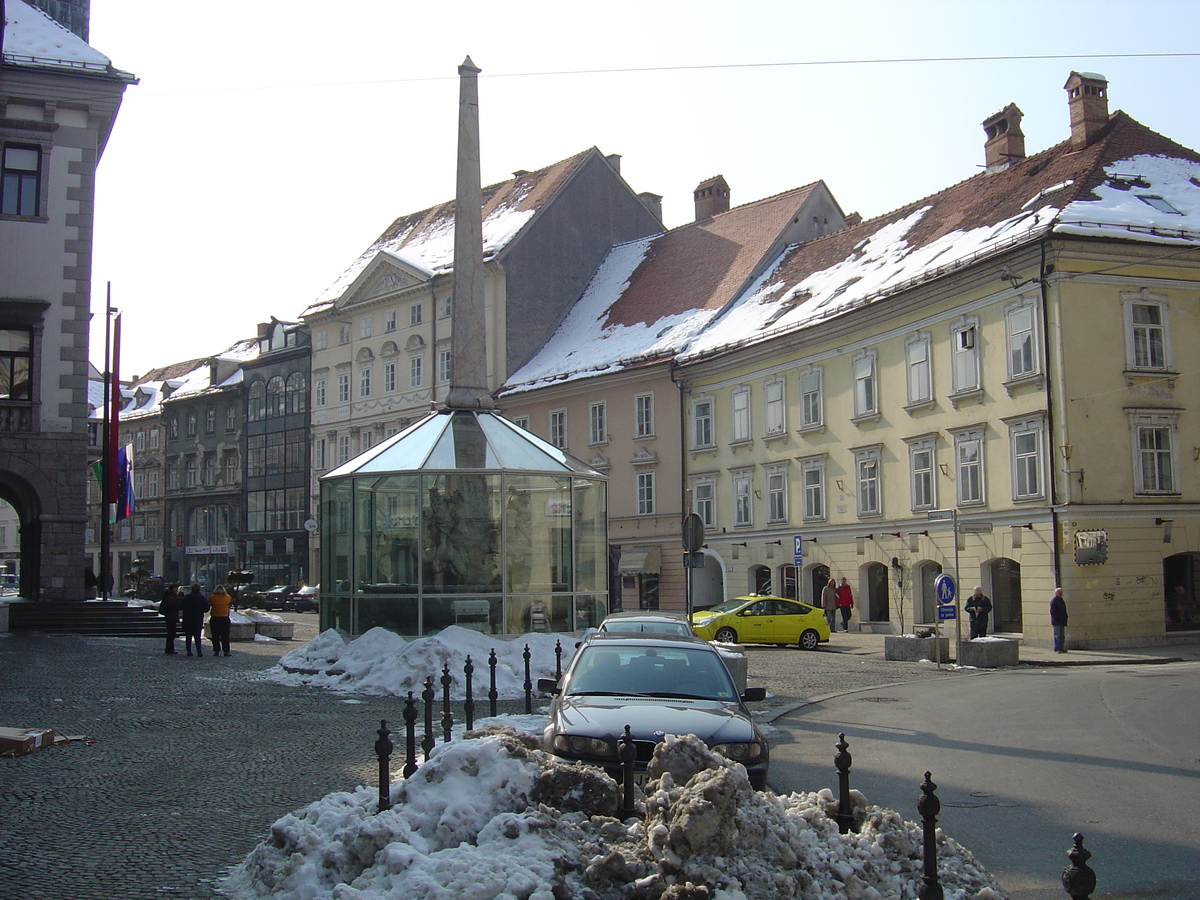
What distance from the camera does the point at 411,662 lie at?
57.6 feet

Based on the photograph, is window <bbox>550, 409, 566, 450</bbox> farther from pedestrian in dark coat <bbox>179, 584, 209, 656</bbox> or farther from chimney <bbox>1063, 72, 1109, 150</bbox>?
pedestrian in dark coat <bbox>179, 584, 209, 656</bbox>

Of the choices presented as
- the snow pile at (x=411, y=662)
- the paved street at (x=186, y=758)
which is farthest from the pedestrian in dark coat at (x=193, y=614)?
the snow pile at (x=411, y=662)

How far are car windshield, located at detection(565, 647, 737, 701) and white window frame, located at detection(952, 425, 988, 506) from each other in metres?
21.4

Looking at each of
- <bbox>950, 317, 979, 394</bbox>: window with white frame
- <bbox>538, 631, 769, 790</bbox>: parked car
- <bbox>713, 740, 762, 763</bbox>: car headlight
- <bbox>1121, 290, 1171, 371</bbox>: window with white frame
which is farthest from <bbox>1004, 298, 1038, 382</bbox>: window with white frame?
<bbox>713, 740, 762, 763</bbox>: car headlight

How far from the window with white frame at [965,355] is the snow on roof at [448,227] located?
24749 mm

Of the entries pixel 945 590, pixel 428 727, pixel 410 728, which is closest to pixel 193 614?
pixel 945 590

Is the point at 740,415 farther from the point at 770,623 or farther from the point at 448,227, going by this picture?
the point at 448,227

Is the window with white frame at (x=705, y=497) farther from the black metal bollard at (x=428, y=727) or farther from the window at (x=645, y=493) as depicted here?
the black metal bollard at (x=428, y=727)

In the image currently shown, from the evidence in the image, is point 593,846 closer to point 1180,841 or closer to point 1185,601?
point 1180,841

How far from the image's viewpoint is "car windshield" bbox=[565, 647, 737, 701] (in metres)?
9.56

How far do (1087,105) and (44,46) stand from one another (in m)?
27.7

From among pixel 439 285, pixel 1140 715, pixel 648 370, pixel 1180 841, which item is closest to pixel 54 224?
pixel 648 370

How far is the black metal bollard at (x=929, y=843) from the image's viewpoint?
229 inches

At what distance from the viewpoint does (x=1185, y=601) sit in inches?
1123
